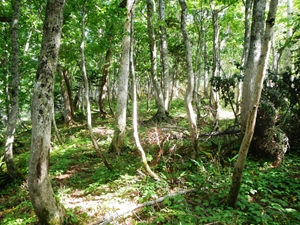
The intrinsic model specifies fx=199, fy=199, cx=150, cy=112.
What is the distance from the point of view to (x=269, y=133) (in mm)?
5496

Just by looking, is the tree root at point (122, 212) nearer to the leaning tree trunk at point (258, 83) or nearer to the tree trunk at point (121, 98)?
the leaning tree trunk at point (258, 83)

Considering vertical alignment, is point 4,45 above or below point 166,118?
above

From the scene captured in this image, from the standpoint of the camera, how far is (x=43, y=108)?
3.26m

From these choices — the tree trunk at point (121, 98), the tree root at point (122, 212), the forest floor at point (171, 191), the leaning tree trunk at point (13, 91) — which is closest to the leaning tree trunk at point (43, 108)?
the forest floor at point (171, 191)

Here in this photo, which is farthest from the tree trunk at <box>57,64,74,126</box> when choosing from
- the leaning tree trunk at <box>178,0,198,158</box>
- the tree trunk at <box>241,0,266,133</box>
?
the tree trunk at <box>241,0,266,133</box>

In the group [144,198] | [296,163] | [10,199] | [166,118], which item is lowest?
[10,199]

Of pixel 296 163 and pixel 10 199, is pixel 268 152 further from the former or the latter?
pixel 10 199

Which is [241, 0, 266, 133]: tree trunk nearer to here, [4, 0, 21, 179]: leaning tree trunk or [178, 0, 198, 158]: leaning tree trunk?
[178, 0, 198, 158]: leaning tree trunk

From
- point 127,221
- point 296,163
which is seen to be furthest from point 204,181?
point 296,163

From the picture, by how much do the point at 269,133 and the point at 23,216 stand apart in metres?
6.26

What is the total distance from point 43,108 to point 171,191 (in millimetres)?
3286

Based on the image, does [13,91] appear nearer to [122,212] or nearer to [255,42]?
[122,212]

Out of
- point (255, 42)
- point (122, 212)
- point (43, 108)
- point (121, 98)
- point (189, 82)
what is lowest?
point (122, 212)

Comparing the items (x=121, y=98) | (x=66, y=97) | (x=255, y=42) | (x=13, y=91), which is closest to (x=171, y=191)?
(x=121, y=98)
